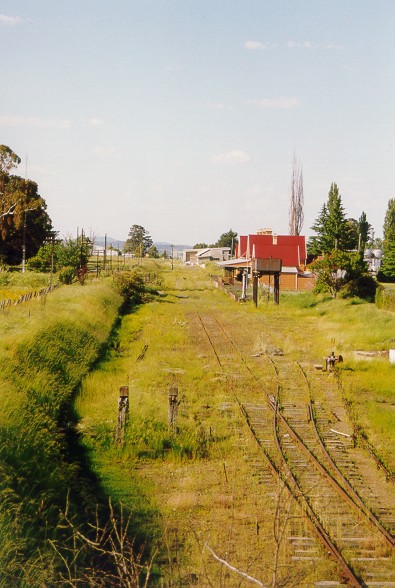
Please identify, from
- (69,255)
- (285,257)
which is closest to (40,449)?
(69,255)

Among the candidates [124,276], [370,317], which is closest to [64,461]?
[370,317]

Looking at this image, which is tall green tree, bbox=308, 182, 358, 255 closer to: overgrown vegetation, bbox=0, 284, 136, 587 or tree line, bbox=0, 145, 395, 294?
tree line, bbox=0, 145, 395, 294

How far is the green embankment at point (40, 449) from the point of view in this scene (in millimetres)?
6414

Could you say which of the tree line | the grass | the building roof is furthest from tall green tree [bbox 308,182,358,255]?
the grass

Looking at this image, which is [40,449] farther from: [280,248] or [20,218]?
[280,248]

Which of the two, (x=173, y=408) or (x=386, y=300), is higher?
(x=386, y=300)

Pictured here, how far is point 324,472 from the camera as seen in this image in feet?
32.5

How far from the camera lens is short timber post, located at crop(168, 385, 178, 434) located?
11773mm

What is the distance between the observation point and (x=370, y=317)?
28.3 m

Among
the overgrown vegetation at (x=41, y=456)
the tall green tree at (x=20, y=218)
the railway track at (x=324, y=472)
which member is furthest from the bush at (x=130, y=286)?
the railway track at (x=324, y=472)

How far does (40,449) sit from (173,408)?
11.1ft

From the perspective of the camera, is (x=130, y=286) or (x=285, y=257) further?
(x=285, y=257)

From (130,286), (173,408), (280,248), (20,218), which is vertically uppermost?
(20,218)

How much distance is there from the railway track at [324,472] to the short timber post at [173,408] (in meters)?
1.74
